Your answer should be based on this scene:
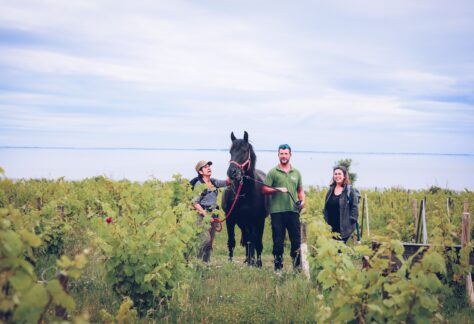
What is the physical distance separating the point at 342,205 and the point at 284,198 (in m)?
1.02

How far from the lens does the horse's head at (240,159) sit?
9.09m

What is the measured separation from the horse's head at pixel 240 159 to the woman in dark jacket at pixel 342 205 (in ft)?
5.09

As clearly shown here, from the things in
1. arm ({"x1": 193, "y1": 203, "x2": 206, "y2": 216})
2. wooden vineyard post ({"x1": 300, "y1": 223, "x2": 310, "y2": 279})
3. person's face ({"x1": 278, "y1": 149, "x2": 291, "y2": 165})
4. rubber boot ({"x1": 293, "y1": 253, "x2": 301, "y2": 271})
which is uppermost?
person's face ({"x1": 278, "y1": 149, "x2": 291, "y2": 165})

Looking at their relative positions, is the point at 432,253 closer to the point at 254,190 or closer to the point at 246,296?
the point at 246,296

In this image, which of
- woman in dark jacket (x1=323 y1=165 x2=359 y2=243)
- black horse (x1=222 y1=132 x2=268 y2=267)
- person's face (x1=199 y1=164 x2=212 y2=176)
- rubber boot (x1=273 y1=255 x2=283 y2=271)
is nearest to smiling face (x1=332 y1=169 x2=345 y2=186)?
woman in dark jacket (x1=323 y1=165 x2=359 y2=243)

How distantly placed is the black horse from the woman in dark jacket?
4.35 feet

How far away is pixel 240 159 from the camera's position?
923cm

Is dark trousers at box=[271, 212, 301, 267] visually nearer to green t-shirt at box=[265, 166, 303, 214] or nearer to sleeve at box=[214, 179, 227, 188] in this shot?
green t-shirt at box=[265, 166, 303, 214]

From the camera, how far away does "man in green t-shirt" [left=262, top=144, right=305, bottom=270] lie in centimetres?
900

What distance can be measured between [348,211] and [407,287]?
5095mm

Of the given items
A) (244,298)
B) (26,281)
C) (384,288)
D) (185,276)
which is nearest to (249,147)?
(244,298)

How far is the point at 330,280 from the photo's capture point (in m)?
4.30

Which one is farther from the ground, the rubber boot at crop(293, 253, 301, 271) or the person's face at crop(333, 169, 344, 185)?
the person's face at crop(333, 169, 344, 185)

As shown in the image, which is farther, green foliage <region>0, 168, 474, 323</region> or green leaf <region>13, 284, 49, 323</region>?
green foliage <region>0, 168, 474, 323</region>
